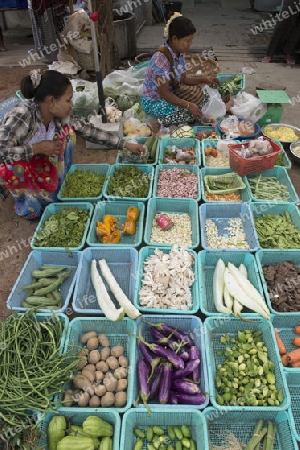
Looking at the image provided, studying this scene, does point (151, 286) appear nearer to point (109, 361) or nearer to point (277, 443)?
point (109, 361)

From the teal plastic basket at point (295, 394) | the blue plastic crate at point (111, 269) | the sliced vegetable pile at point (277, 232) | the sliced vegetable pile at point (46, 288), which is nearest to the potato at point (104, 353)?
the blue plastic crate at point (111, 269)

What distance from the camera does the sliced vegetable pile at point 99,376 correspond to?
7.59ft

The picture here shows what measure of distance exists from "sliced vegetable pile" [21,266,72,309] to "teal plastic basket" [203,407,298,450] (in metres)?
1.52

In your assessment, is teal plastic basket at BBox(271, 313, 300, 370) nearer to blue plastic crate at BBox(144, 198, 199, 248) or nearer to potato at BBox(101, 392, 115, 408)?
blue plastic crate at BBox(144, 198, 199, 248)

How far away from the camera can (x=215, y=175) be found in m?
4.20

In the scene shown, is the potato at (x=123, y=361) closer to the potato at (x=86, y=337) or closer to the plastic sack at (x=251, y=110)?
the potato at (x=86, y=337)

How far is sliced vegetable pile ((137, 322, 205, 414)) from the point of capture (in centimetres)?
230

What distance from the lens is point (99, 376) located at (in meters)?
2.45

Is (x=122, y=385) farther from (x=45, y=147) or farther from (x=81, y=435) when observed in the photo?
(x=45, y=147)

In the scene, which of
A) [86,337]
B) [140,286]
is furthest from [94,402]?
[140,286]

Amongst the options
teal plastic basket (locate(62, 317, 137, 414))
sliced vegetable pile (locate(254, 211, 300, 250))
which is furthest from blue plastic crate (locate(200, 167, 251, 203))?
teal plastic basket (locate(62, 317, 137, 414))

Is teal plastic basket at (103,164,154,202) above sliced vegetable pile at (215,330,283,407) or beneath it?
above

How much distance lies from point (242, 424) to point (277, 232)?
1839 mm

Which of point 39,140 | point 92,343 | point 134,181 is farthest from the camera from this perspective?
point 134,181
